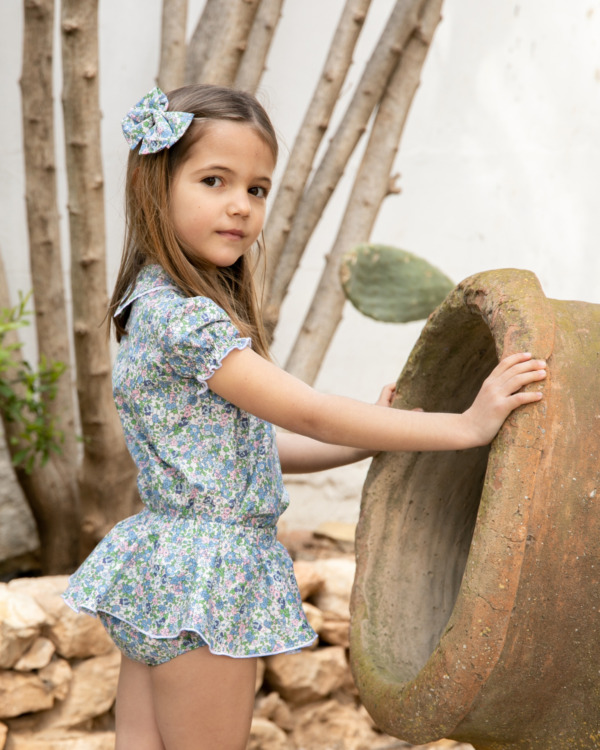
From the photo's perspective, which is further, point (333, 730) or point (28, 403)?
point (28, 403)

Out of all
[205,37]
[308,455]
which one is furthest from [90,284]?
[308,455]

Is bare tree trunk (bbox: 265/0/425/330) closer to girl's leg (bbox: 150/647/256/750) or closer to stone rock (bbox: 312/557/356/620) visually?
stone rock (bbox: 312/557/356/620)

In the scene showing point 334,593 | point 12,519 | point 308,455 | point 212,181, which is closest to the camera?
point 212,181

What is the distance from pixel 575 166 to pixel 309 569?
167 cm

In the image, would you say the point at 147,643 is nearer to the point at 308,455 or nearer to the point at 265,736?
the point at 308,455

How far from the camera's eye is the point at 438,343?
105 centimetres

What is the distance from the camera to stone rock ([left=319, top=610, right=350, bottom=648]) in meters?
1.78

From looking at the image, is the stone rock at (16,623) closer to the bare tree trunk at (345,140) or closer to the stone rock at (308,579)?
the stone rock at (308,579)

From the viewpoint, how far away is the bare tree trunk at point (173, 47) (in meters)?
→ 2.04

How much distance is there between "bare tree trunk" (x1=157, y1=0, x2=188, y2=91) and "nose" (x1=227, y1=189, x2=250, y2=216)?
45.4 inches

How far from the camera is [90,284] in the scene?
6.30ft

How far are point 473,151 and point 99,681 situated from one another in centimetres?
201

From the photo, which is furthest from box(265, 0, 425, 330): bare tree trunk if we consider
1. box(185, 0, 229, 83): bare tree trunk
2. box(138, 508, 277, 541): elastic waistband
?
box(138, 508, 277, 541): elastic waistband

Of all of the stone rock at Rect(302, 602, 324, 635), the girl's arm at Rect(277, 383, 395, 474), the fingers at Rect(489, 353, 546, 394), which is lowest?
the stone rock at Rect(302, 602, 324, 635)
